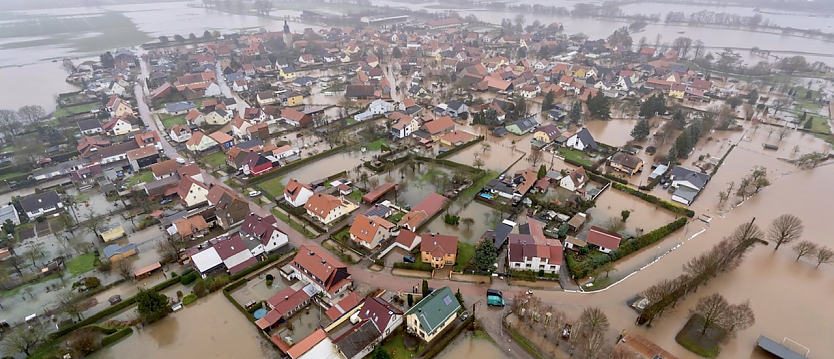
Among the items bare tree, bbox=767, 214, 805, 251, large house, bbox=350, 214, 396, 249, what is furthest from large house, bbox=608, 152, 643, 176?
large house, bbox=350, 214, 396, 249

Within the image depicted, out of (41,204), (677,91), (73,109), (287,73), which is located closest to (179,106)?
(73,109)

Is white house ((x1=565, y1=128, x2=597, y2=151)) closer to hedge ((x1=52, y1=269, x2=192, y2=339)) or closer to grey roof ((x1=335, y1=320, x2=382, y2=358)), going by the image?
grey roof ((x1=335, y1=320, x2=382, y2=358))

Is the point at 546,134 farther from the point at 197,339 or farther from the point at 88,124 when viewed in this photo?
the point at 88,124

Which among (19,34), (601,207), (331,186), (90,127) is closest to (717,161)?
(601,207)

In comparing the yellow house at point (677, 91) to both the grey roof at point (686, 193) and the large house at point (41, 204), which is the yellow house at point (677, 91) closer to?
the grey roof at point (686, 193)

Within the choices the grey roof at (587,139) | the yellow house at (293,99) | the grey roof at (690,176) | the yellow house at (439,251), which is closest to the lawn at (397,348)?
the yellow house at (439,251)

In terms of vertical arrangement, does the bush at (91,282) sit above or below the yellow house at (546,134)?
above
